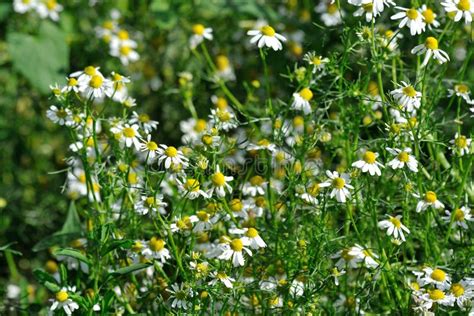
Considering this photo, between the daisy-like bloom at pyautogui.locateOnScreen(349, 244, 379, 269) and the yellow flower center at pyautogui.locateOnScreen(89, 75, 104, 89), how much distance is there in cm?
80

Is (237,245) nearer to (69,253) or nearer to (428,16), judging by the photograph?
(69,253)

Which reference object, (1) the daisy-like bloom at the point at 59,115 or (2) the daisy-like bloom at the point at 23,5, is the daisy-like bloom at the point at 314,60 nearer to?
(1) the daisy-like bloom at the point at 59,115

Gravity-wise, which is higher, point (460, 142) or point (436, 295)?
point (460, 142)

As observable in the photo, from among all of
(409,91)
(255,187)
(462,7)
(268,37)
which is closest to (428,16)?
(462,7)

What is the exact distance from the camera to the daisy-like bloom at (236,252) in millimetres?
2061

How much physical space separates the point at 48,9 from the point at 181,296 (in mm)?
2094

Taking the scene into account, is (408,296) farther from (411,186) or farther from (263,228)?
(263,228)

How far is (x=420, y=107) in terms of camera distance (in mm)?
2273

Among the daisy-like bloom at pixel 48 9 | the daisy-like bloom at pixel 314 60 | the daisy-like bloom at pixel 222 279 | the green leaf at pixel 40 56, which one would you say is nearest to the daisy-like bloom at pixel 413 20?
the daisy-like bloom at pixel 314 60

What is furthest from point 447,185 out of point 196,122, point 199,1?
point 199,1

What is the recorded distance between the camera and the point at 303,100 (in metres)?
2.44

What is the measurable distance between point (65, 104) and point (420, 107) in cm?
93

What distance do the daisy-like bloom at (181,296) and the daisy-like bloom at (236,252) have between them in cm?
12

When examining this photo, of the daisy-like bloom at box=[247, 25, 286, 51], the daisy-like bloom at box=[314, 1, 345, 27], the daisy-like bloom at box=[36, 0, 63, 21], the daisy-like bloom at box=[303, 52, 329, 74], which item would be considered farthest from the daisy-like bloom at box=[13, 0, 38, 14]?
the daisy-like bloom at box=[303, 52, 329, 74]
